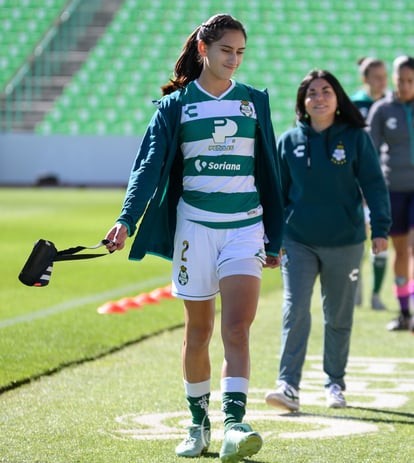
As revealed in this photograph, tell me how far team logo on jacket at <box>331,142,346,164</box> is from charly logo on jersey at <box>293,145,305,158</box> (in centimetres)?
18

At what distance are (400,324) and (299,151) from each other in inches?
133

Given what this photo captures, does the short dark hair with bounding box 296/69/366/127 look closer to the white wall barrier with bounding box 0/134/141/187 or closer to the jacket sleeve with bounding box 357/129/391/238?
the jacket sleeve with bounding box 357/129/391/238

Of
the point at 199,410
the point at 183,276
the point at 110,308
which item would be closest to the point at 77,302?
the point at 110,308

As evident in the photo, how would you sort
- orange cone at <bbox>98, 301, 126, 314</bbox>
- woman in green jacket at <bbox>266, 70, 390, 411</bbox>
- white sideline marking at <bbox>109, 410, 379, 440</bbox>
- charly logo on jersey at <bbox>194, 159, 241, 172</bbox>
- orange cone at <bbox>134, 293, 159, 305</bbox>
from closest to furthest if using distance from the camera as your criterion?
charly logo on jersey at <bbox>194, 159, 241, 172</bbox> < white sideline marking at <bbox>109, 410, 379, 440</bbox> < woman in green jacket at <bbox>266, 70, 390, 411</bbox> < orange cone at <bbox>98, 301, 126, 314</bbox> < orange cone at <bbox>134, 293, 159, 305</bbox>

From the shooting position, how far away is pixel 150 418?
575 cm

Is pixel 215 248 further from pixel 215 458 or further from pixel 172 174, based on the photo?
pixel 215 458

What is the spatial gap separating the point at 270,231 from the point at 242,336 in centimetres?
58

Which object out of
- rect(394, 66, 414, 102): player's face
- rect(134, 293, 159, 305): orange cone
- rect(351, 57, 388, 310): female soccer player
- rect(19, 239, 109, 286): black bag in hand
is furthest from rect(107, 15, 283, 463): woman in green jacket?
rect(134, 293, 159, 305): orange cone

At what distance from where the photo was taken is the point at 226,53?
487 centimetres

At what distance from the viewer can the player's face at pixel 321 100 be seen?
6.30 m

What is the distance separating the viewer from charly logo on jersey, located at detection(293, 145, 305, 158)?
6.36 m

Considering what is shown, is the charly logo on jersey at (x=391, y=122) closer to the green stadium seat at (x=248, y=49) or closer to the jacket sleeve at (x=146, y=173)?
the jacket sleeve at (x=146, y=173)

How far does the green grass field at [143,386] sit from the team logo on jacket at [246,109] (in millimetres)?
1490

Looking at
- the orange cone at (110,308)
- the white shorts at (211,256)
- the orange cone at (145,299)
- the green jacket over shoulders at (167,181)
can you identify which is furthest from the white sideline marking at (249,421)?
the orange cone at (145,299)
